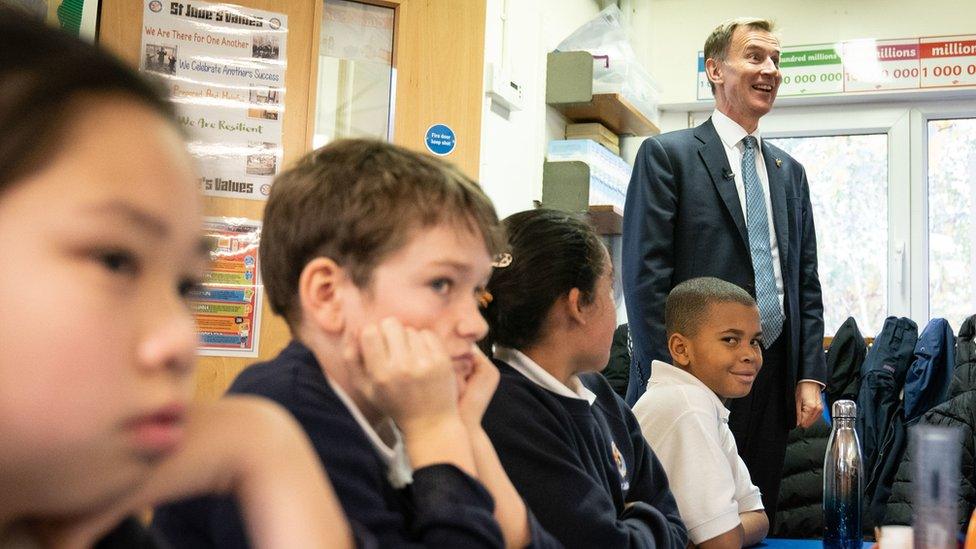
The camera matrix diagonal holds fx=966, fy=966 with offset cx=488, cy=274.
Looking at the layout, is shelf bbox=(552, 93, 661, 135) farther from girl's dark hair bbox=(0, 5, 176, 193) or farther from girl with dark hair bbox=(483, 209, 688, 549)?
girl's dark hair bbox=(0, 5, 176, 193)

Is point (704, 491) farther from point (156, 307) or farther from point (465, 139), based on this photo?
point (156, 307)

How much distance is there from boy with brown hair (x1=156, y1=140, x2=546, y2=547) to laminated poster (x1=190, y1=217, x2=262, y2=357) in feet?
5.37

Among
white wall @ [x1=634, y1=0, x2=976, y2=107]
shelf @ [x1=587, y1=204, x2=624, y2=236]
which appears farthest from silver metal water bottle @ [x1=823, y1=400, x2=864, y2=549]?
white wall @ [x1=634, y1=0, x2=976, y2=107]

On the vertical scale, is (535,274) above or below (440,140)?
below

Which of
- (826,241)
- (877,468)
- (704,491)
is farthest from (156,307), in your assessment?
(826,241)

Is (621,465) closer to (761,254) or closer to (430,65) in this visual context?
(761,254)

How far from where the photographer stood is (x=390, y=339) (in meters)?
0.81

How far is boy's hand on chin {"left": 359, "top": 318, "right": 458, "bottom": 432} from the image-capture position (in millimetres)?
776

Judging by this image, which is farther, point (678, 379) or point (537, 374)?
point (678, 379)

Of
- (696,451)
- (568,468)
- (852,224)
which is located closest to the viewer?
(568,468)

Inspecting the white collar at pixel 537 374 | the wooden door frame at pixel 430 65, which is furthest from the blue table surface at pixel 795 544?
the wooden door frame at pixel 430 65

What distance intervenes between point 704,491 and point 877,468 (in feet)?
7.28

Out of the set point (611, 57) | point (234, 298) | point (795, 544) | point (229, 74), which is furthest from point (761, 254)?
point (611, 57)

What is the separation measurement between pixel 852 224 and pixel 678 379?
3.18 meters
